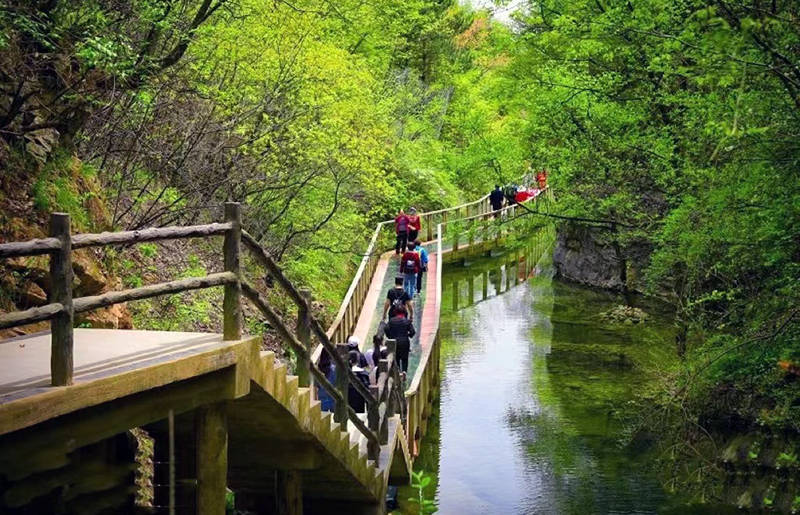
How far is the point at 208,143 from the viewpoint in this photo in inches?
677

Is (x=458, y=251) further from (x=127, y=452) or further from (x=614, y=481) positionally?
(x=127, y=452)

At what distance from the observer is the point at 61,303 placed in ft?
17.7

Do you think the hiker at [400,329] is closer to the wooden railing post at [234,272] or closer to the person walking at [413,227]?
the person walking at [413,227]

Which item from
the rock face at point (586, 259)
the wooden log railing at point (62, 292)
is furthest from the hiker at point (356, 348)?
the rock face at point (586, 259)

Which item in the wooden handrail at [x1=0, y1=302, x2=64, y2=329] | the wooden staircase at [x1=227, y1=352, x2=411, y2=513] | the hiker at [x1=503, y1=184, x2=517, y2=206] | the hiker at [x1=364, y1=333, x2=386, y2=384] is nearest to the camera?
the wooden handrail at [x1=0, y1=302, x2=64, y2=329]

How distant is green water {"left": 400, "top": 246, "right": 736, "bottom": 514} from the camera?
15484mm

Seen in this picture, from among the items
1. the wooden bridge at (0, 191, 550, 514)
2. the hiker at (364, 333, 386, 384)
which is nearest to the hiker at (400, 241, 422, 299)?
the hiker at (364, 333, 386, 384)

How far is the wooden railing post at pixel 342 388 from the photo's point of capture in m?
10.1

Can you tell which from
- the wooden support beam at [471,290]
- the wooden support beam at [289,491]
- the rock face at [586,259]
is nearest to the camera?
the wooden support beam at [289,491]

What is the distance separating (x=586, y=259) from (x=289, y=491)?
26.4 meters

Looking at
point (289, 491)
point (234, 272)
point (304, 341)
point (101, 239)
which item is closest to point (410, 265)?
point (289, 491)

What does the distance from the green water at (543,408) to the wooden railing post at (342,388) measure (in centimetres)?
486

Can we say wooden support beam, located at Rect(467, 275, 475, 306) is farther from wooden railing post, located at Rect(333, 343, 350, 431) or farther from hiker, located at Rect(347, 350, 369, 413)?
wooden railing post, located at Rect(333, 343, 350, 431)

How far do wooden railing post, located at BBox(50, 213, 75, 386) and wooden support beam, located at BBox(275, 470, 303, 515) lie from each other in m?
5.02
